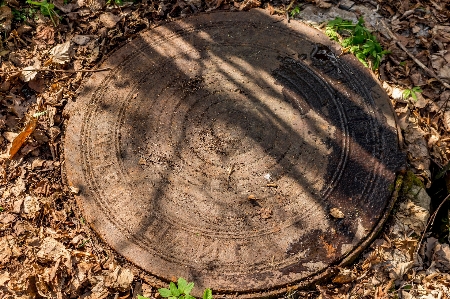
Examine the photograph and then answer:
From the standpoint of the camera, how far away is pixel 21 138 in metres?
2.83

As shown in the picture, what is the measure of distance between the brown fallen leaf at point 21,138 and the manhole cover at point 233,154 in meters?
0.34

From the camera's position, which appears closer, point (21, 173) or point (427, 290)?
point (427, 290)

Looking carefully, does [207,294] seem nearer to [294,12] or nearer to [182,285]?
[182,285]

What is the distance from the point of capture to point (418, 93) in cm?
325

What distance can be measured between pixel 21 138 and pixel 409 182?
264 centimetres

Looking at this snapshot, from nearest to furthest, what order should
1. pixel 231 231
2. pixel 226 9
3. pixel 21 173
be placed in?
1. pixel 231 231
2. pixel 21 173
3. pixel 226 9

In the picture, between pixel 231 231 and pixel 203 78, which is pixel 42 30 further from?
pixel 231 231

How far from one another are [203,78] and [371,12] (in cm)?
181

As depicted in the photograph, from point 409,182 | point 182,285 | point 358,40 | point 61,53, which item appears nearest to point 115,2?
point 61,53

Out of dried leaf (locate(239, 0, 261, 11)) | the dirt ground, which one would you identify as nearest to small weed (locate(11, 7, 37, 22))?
the dirt ground

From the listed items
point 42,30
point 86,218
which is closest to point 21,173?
point 86,218

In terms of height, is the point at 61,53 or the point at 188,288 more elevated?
the point at 61,53

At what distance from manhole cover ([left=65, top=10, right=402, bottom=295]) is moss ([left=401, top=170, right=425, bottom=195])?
0.14 meters

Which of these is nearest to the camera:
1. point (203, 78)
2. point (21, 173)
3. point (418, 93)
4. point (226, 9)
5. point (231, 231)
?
point (231, 231)
